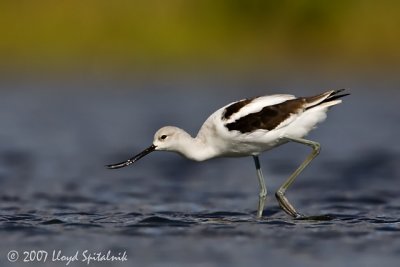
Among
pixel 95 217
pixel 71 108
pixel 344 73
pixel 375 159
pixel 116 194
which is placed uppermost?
pixel 344 73

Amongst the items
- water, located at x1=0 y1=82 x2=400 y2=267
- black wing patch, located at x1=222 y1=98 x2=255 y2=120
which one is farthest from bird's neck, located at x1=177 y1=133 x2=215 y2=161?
water, located at x1=0 y1=82 x2=400 y2=267

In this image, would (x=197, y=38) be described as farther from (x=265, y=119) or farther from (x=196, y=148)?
(x=265, y=119)

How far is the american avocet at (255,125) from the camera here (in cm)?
970

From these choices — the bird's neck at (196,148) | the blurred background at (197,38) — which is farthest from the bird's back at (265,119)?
the blurred background at (197,38)

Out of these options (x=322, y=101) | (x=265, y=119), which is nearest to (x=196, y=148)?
(x=265, y=119)

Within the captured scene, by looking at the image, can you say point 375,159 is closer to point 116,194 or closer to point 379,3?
point 116,194

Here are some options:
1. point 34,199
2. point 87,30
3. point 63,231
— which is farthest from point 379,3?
point 63,231

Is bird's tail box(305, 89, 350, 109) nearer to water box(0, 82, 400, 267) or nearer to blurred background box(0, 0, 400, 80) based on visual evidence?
water box(0, 82, 400, 267)

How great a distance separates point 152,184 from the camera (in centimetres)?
1374

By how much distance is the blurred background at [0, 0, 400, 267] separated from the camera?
9.16m

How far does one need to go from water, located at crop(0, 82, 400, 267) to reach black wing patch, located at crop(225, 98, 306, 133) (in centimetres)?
95

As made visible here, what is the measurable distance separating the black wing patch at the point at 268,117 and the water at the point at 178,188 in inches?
37.4

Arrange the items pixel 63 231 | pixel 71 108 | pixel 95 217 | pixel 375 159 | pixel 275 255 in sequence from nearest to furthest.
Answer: pixel 275 255 → pixel 63 231 → pixel 95 217 → pixel 375 159 → pixel 71 108

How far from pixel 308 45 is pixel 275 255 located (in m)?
18.9
